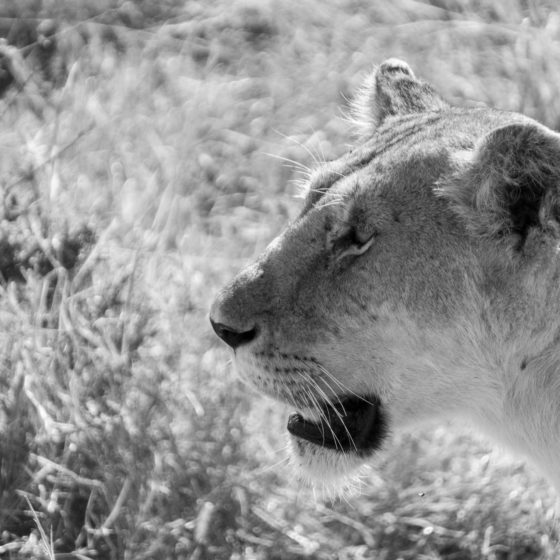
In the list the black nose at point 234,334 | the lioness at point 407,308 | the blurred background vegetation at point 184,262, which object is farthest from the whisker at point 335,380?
the blurred background vegetation at point 184,262

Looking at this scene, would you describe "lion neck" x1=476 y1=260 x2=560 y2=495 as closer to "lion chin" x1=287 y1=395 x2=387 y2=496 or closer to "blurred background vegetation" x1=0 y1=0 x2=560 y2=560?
"lion chin" x1=287 y1=395 x2=387 y2=496

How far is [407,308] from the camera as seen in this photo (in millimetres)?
3074

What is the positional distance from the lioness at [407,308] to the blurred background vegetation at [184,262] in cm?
76

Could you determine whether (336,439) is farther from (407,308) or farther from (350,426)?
(407,308)

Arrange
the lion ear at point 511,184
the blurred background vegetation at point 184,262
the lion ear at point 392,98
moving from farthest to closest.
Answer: the blurred background vegetation at point 184,262 < the lion ear at point 392,98 < the lion ear at point 511,184

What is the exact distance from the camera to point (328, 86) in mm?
6570

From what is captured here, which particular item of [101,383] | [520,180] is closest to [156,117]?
[101,383]

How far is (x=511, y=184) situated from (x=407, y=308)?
46cm

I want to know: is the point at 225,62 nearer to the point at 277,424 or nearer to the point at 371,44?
the point at 371,44

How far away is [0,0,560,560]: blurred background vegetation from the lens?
3893 mm

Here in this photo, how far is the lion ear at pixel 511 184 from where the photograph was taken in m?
2.75

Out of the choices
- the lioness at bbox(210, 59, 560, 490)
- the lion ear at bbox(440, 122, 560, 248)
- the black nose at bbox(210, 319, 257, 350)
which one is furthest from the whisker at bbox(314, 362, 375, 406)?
the lion ear at bbox(440, 122, 560, 248)

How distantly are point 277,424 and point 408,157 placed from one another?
1.49m

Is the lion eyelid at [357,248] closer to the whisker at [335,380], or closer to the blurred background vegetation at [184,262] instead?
the whisker at [335,380]
